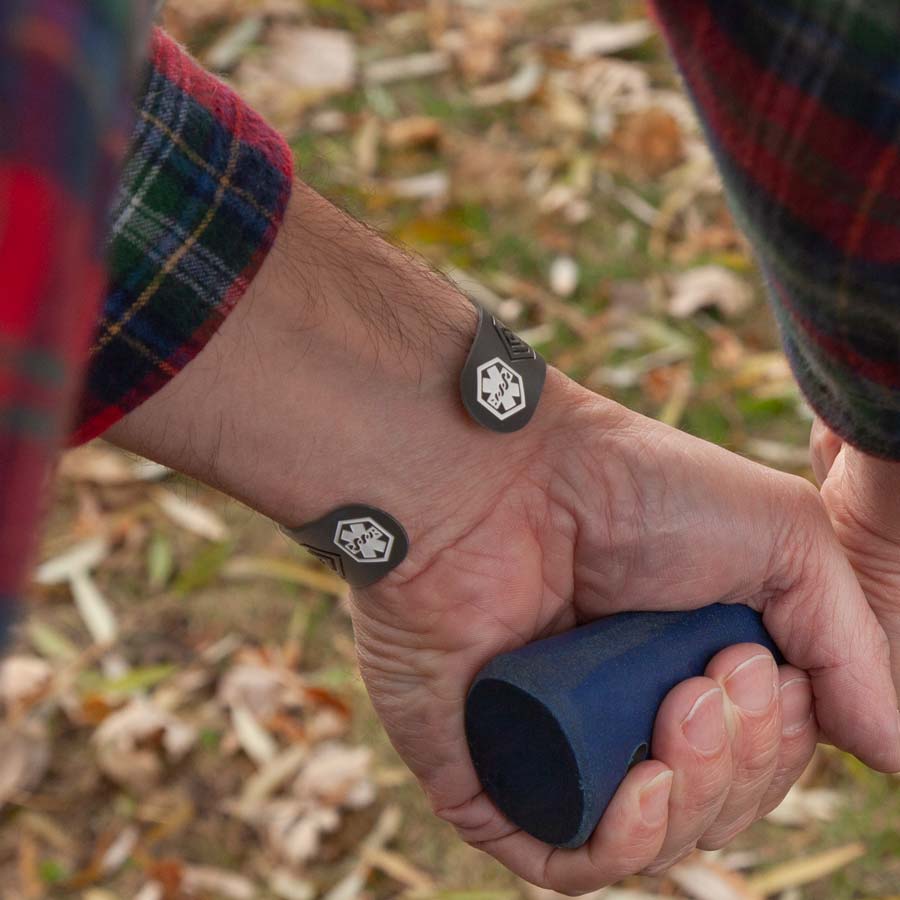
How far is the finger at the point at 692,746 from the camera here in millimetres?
1078

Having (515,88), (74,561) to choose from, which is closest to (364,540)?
(74,561)

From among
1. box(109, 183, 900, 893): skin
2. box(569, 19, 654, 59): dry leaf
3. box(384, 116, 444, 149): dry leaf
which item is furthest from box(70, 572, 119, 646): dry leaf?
box(569, 19, 654, 59): dry leaf

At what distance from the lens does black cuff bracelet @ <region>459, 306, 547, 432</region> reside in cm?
108

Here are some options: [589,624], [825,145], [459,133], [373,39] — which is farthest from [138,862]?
[373,39]

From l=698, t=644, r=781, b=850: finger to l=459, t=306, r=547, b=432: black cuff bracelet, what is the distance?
29 cm

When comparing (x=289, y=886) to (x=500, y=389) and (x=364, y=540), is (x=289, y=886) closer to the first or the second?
(x=364, y=540)

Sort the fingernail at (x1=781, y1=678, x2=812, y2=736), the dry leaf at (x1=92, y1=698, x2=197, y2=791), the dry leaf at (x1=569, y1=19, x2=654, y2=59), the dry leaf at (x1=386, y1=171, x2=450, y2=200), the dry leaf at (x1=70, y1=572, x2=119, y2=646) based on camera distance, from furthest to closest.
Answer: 1. the dry leaf at (x1=569, y1=19, x2=654, y2=59)
2. the dry leaf at (x1=386, y1=171, x2=450, y2=200)
3. the dry leaf at (x1=70, y1=572, x2=119, y2=646)
4. the dry leaf at (x1=92, y1=698, x2=197, y2=791)
5. the fingernail at (x1=781, y1=678, x2=812, y2=736)

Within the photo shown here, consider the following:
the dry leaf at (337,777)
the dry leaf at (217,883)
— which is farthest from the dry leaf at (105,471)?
the dry leaf at (217,883)

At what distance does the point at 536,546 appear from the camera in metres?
1.19

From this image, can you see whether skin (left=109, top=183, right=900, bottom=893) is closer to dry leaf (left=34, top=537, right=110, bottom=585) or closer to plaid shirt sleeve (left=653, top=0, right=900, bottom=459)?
plaid shirt sleeve (left=653, top=0, right=900, bottom=459)

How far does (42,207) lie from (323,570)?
1.57 m

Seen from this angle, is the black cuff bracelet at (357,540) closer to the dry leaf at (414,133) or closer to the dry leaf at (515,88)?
the dry leaf at (414,133)

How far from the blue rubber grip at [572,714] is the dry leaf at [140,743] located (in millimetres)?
697

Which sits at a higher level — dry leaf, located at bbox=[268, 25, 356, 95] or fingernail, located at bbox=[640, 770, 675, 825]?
fingernail, located at bbox=[640, 770, 675, 825]
